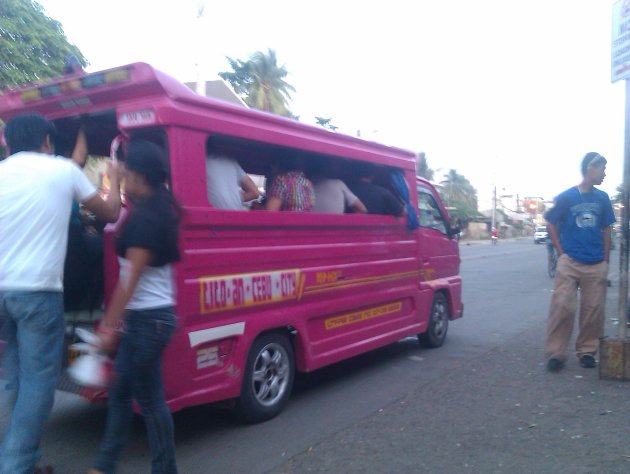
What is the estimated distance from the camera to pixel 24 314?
341cm

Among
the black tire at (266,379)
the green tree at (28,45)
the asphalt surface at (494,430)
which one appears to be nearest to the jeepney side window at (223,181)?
the black tire at (266,379)

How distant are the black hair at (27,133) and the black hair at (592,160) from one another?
5037 mm

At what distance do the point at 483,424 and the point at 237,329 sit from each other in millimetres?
1968

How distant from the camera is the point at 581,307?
21.6 ft

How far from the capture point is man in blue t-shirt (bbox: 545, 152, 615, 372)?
21.2ft

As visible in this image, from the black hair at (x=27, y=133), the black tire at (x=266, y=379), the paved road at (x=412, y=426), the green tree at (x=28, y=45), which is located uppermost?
the green tree at (x=28, y=45)

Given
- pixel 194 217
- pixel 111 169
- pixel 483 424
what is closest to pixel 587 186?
pixel 483 424

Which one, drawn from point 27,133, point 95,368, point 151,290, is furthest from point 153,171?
point 95,368

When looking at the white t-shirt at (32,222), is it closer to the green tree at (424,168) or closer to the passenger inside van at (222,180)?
the passenger inside van at (222,180)

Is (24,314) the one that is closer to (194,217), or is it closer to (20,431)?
(20,431)

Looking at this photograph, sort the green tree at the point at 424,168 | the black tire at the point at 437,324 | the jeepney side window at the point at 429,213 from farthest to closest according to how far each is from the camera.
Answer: the green tree at the point at 424,168
the black tire at the point at 437,324
the jeepney side window at the point at 429,213

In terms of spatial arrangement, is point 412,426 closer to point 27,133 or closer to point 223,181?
point 223,181

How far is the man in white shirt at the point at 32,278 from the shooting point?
3.40 meters

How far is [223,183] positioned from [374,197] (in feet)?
7.90
